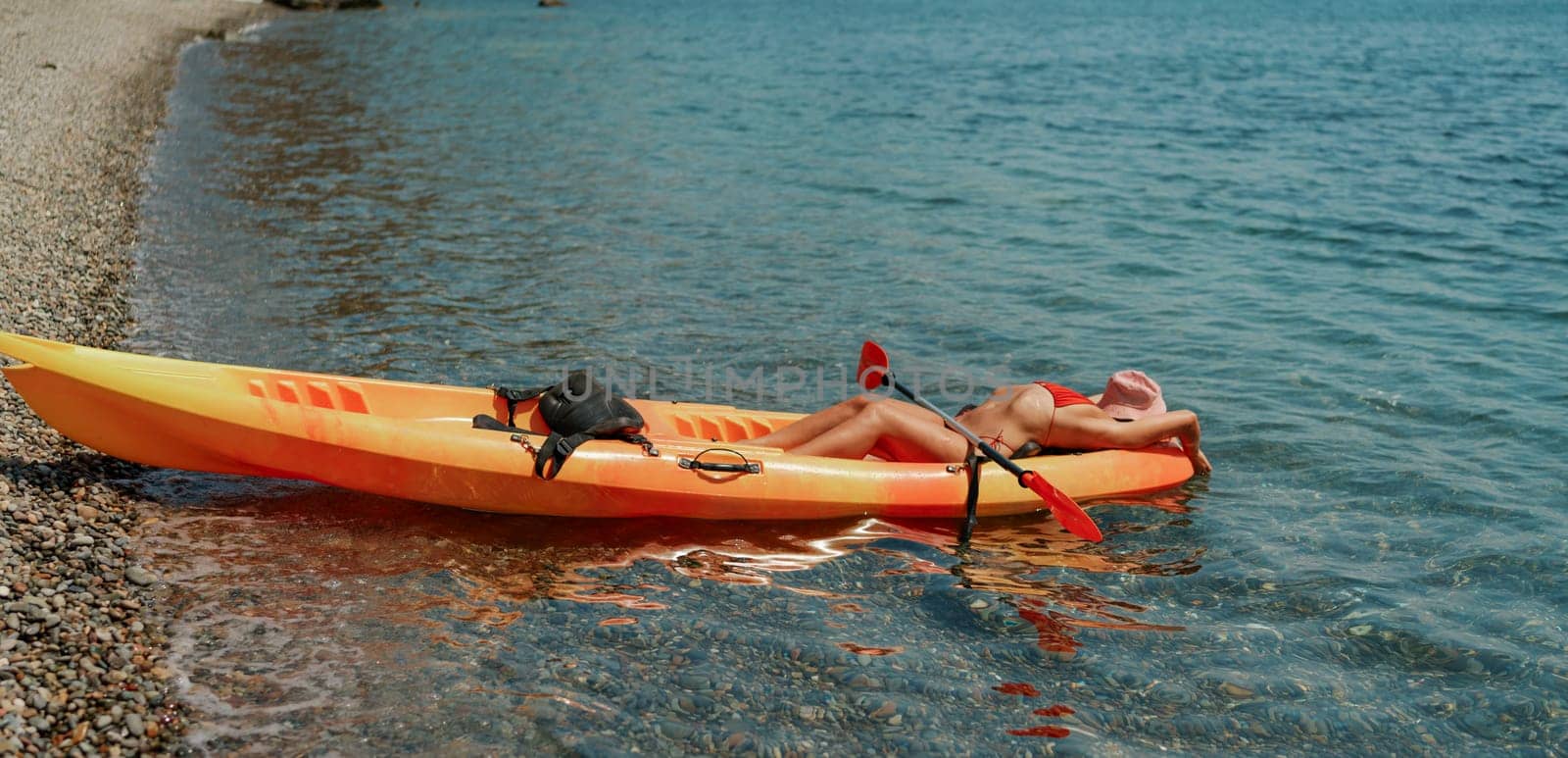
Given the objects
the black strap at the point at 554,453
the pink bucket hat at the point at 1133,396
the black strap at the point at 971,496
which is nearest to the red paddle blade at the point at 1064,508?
the black strap at the point at 971,496

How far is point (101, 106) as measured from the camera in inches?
594

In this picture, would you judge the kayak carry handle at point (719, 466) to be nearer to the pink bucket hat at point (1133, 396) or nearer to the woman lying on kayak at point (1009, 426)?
the woman lying on kayak at point (1009, 426)

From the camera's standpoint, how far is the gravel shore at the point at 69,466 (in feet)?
11.9

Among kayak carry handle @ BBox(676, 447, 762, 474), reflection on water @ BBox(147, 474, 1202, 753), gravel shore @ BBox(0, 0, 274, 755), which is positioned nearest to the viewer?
gravel shore @ BBox(0, 0, 274, 755)

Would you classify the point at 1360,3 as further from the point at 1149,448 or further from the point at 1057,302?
the point at 1149,448

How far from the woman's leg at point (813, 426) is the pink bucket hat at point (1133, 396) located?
4.36ft

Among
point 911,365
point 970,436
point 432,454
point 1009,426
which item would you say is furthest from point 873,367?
point 911,365

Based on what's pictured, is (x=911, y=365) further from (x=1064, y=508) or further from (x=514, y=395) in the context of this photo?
(x=514, y=395)

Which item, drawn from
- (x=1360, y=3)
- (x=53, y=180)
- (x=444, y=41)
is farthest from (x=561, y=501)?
(x=1360, y=3)

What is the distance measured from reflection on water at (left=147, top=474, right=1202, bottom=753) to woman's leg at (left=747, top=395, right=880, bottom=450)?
47cm

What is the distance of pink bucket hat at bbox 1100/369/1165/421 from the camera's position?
20.3 feet

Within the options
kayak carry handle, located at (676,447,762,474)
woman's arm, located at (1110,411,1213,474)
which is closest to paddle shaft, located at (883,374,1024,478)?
woman's arm, located at (1110,411,1213,474)

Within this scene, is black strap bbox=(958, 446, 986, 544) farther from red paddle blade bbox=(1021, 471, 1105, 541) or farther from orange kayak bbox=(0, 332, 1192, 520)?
red paddle blade bbox=(1021, 471, 1105, 541)

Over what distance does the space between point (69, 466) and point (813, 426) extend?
341 centimetres
